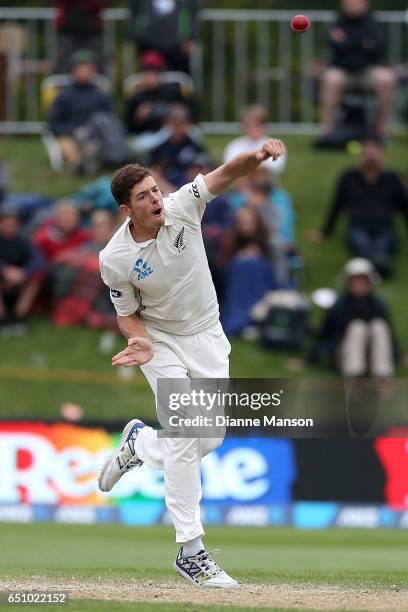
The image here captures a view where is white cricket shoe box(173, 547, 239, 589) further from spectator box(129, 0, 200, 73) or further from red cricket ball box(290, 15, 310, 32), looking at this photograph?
spectator box(129, 0, 200, 73)

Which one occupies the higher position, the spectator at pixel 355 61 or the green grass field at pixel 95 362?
the spectator at pixel 355 61

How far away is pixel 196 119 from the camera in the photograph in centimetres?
1972

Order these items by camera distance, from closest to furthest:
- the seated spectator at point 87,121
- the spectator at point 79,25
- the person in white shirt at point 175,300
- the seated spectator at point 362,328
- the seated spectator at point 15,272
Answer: the person in white shirt at point 175,300, the seated spectator at point 362,328, the seated spectator at point 15,272, the seated spectator at point 87,121, the spectator at point 79,25

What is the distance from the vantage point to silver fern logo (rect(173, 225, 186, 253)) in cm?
841

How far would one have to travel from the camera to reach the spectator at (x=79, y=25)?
19.5 m

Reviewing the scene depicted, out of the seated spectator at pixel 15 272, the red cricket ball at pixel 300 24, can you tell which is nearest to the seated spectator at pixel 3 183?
the seated spectator at pixel 15 272

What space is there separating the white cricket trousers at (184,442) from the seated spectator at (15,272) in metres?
8.31

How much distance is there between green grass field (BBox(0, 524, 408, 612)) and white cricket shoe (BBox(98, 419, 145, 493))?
60cm

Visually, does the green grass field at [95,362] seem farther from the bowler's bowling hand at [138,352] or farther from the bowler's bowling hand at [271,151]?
the bowler's bowling hand at [271,151]

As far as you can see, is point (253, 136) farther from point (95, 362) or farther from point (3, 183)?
point (95, 362)

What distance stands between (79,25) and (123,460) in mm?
11547

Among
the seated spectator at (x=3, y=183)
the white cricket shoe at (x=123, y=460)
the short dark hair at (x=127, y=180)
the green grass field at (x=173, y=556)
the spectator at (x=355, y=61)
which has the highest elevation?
the spectator at (x=355, y=61)

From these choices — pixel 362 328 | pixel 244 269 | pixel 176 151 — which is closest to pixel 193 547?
pixel 362 328

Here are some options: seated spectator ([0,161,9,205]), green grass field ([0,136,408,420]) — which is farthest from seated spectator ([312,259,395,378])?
seated spectator ([0,161,9,205])
